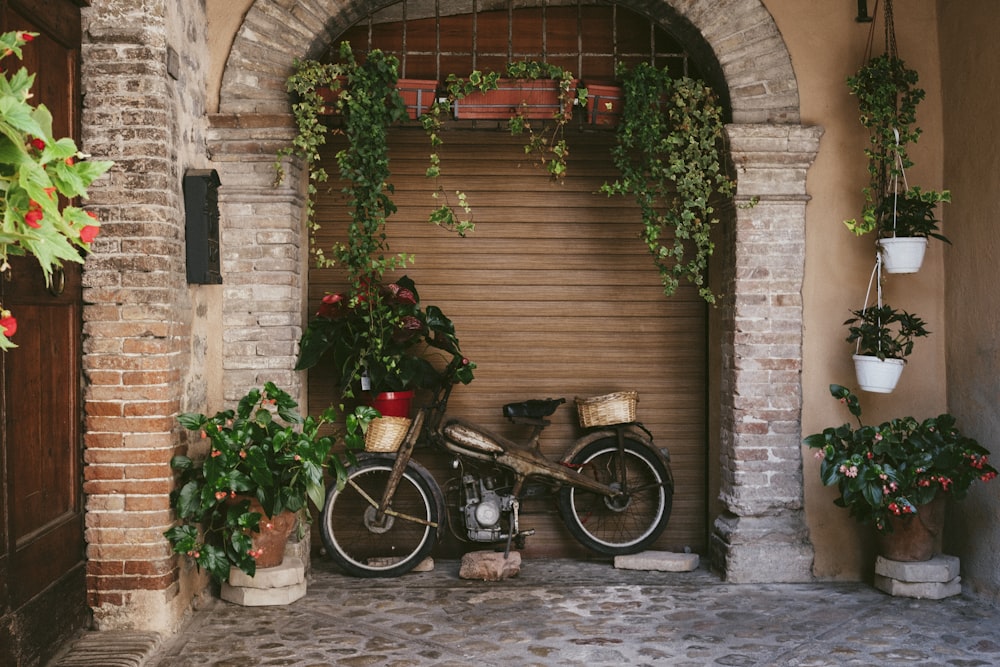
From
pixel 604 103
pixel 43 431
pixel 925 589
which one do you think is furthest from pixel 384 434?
pixel 925 589

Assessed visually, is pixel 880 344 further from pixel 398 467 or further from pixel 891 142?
pixel 398 467

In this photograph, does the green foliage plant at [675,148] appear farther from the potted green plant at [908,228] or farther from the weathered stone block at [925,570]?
the weathered stone block at [925,570]

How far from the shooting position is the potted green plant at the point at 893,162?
503cm

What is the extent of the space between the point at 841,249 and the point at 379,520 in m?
3.14

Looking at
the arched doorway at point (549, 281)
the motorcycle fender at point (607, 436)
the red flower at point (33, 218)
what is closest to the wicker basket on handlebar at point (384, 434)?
the arched doorway at point (549, 281)

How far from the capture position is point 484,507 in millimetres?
5609

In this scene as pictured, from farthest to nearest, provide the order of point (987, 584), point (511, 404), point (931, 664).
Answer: point (511, 404)
point (987, 584)
point (931, 664)

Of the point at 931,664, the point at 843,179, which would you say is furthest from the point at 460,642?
the point at 843,179

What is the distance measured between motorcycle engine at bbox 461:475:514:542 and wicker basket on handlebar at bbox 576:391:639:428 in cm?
69

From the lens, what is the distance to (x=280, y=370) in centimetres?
522

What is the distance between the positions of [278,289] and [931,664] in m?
3.74

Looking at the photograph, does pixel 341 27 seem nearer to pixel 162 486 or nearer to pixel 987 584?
pixel 162 486

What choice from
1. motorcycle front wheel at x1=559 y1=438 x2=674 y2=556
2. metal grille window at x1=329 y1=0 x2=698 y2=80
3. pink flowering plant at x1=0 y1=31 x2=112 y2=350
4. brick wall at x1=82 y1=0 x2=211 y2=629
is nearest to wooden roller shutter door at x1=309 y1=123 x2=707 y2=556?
motorcycle front wheel at x1=559 y1=438 x2=674 y2=556

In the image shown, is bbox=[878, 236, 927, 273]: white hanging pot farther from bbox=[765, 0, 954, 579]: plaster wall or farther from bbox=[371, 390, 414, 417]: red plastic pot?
bbox=[371, 390, 414, 417]: red plastic pot
